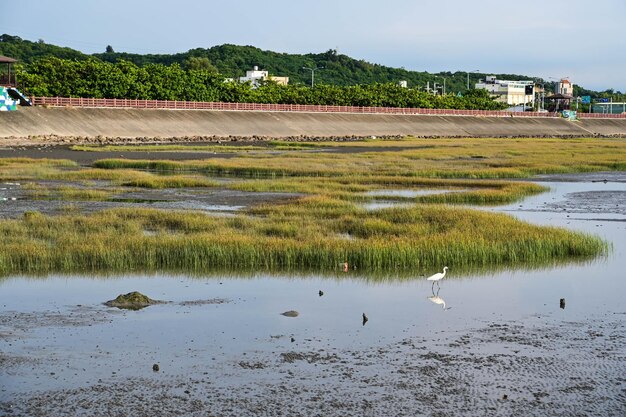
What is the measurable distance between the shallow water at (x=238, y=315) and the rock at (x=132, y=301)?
0.28m

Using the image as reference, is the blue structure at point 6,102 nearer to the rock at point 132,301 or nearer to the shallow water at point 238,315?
the shallow water at point 238,315

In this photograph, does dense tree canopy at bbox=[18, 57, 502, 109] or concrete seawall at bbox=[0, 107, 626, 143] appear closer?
concrete seawall at bbox=[0, 107, 626, 143]

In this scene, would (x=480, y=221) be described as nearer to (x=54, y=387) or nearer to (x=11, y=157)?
(x=54, y=387)

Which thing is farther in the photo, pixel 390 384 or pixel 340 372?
pixel 340 372

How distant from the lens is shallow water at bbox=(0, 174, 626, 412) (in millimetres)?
15930

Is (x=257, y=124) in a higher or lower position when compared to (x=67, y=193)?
higher

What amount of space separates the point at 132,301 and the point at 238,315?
2.39 m

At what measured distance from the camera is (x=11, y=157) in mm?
66125

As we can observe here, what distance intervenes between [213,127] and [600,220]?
8045cm

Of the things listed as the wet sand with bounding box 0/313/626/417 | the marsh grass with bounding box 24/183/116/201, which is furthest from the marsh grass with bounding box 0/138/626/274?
the wet sand with bounding box 0/313/626/417

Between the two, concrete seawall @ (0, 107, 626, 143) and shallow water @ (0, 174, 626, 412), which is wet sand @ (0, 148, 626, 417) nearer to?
shallow water @ (0, 174, 626, 412)

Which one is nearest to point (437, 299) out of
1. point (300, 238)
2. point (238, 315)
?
point (238, 315)

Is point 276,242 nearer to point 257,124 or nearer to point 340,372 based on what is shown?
point 340,372

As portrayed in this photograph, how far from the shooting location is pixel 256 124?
4702 inches
